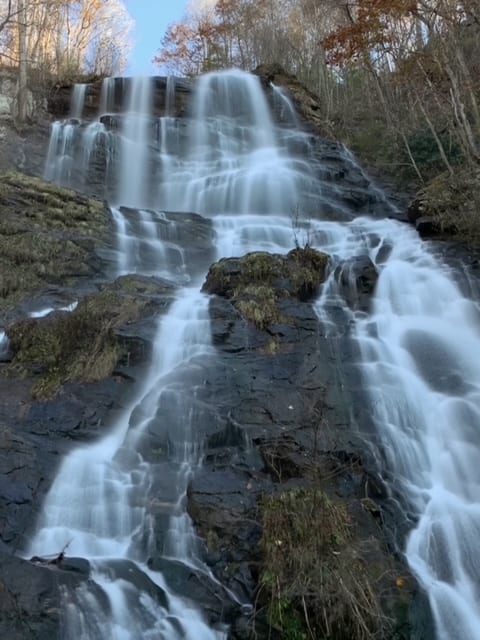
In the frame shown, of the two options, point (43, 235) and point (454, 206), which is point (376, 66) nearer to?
point (454, 206)

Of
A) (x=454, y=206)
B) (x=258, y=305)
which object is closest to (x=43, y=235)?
(x=258, y=305)

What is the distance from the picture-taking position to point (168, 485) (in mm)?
6117

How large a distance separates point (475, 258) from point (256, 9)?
24159 millimetres

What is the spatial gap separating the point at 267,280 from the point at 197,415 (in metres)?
3.07

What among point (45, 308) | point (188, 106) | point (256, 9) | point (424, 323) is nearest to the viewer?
point (424, 323)

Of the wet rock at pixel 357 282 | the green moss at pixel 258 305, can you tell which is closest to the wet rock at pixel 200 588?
the green moss at pixel 258 305

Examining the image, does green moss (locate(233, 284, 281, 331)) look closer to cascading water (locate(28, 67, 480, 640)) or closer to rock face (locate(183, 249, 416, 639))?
rock face (locate(183, 249, 416, 639))

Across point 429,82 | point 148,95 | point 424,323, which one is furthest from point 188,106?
point 424,323

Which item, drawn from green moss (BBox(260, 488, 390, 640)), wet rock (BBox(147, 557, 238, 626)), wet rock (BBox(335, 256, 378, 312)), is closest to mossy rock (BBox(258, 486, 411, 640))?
green moss (BBox(260, 488, 390, 640))

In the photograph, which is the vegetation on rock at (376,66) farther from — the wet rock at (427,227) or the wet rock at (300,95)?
the wet rock at (427,227)

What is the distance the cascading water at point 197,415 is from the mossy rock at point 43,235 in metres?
0.69

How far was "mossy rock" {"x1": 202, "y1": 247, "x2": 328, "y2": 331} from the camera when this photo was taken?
866cm

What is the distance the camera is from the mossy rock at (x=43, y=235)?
35.4ft

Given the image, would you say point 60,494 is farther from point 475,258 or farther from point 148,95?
point 148,95
